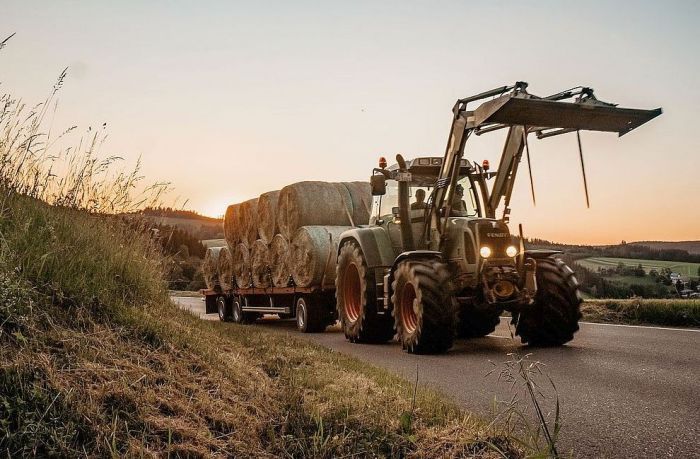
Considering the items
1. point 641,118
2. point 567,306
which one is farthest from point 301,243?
point 641,118

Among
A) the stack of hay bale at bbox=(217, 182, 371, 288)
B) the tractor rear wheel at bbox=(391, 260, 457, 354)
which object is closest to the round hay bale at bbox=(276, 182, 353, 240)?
the stack of hay bale at bbox=(217, 182, 371, 288)

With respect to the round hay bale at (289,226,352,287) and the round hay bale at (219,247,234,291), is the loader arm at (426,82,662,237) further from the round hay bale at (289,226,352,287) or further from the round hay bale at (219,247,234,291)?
the round hay bale at (219,247,234,291)

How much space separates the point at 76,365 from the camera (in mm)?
3998

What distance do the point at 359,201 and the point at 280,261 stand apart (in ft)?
6.47

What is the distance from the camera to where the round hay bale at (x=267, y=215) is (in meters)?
14.5

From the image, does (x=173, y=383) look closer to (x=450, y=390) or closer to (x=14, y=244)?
(x=14, y=244)

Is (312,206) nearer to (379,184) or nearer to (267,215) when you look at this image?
(267,215)

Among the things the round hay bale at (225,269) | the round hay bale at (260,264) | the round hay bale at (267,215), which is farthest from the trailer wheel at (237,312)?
the round hay bale at (267,215)

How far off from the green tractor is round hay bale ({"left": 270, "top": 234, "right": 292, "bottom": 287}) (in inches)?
136

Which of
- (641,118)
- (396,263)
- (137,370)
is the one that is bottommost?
(137,370)

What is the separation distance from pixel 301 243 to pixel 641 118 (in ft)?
21.2

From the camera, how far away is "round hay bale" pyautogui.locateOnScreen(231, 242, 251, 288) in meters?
15.9

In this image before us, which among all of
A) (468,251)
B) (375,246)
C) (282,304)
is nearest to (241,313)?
(282,304)

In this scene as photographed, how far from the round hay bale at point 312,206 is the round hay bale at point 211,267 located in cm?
419
